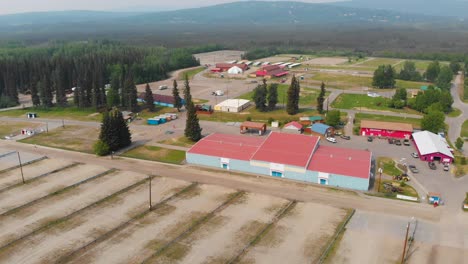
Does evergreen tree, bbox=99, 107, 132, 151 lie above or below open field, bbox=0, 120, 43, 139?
above

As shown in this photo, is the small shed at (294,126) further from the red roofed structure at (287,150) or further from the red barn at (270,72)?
the red barn at (270,72)

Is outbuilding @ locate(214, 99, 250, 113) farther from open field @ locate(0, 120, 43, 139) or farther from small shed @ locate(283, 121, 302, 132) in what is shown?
open field @ locate(0, 120, 43, 139)

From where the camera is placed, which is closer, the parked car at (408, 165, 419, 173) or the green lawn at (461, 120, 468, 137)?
the parked car at (408, 165, 419, 173)

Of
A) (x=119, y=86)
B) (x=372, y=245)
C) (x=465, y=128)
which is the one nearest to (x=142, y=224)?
(x=372, y=245)

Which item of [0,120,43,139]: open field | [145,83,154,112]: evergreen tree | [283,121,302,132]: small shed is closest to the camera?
[283,121,302,132]: small shed

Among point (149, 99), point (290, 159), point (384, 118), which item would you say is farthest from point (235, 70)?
point (290, 159)

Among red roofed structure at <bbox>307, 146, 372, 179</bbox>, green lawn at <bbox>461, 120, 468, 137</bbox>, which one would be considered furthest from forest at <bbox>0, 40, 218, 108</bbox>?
green lawn at <bbox>461, 120, 468, 137</bbox>

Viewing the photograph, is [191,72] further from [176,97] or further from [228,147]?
[228,147]

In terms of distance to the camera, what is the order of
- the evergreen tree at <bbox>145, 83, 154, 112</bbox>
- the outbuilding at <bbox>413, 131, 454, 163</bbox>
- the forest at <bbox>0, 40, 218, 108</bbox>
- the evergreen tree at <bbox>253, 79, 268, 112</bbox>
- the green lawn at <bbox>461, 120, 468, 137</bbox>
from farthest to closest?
the forest at <bbox>0, 40, 218, 108</bbox>, the evergreen tree at <bbox>145, 83, 154, 112</bbox>, the evergreen tree at <bbox>253, 79, 268, 112</bbox>, the green lawn at <bbox>461, 120, 468, 137</bbox>, the outbuilding at <bbox>413, 131, 454, 163</bbox>

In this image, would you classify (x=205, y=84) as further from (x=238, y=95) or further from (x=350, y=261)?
(x=350, y=261)
